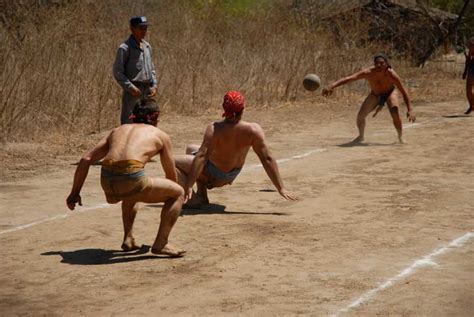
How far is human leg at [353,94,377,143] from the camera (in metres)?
16.8

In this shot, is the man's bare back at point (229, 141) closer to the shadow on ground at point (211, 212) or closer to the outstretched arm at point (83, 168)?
the shadow on ground at point (211, 212)

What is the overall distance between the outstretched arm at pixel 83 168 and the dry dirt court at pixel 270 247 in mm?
549

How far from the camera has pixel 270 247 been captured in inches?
367

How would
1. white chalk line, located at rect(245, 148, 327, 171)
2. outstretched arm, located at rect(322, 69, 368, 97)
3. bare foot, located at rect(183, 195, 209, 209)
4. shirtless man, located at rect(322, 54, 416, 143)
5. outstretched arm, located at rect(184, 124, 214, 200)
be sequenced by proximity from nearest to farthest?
outstretched arm, located at rect(184, 124, 214, 200) → bare foot, located at rect(183, 195, 209, 209) → white chalk line, located at rect(245, 148, 327, 171) → outstretched arm, located at rect(322, 69, 368, 97) → shirtless man, located at rect(322, 54, 416, 143)

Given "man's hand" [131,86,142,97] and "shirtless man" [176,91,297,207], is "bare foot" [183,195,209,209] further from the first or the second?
"man's hand" [131,86,142,97]

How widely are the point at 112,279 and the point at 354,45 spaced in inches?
671

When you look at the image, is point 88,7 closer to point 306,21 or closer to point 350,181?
point 306,21

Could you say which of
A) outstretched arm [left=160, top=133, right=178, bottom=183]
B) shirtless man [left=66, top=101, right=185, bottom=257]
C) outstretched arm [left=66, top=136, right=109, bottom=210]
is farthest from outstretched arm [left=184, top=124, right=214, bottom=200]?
outstretched arm [left=66, top=136, right=109, bottom=210]

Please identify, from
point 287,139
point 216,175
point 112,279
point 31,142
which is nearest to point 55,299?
point 112,279

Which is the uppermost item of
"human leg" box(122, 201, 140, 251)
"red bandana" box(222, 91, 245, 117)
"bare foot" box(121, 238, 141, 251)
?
"red bandana" box(222, 91, 245, 117)

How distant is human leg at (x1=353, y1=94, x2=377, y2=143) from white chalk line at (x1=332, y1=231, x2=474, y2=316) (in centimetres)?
Result: 694

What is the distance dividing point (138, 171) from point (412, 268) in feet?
7.73

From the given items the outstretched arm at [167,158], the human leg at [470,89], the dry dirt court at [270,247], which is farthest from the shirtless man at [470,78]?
the outstretched arm at [167,158]

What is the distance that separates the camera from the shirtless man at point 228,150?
10.6 m
